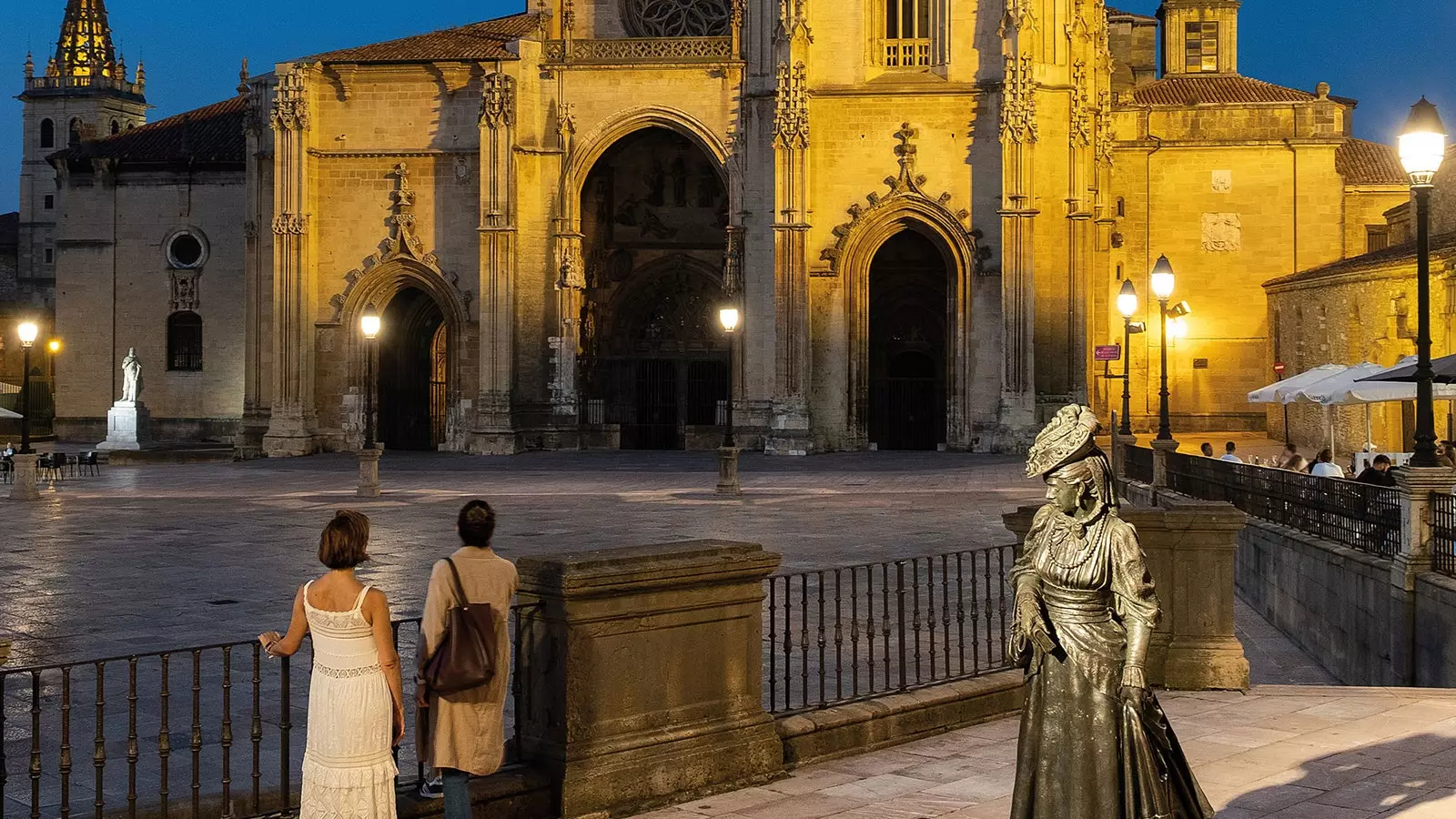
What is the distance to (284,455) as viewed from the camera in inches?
1572

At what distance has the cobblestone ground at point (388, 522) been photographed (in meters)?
13.3

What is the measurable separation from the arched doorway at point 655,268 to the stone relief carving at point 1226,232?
14.8m

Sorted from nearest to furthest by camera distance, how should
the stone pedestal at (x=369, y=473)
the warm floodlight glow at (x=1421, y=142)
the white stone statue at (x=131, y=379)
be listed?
the warm floodlight glow at (x=1421, y=142) < the stone pedestal at (x=369, y=473) < the white stone statue at (x=131, y=379)

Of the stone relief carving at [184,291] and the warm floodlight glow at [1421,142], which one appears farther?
the stone relief carving at [184,291]

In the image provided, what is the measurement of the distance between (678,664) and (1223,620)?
4.13 m

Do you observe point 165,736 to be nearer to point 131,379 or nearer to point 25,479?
point 25,479

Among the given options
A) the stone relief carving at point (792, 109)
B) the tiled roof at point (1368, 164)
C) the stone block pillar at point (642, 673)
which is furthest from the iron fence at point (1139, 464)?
the tiled roof at point (1368, 164)

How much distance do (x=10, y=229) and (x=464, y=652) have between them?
8958 centimetres

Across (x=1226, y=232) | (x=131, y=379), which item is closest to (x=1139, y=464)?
(x=1226, y=232)

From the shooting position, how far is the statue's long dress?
511cm

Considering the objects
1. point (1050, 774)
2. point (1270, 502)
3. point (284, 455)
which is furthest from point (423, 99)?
point (1050, 774)

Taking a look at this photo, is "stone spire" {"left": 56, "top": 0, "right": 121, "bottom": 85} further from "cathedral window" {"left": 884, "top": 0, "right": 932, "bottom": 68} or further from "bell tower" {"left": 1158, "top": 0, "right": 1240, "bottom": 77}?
"cathedral window" {"left": 884, "top": 0, "right": 932, "bottom": 68}

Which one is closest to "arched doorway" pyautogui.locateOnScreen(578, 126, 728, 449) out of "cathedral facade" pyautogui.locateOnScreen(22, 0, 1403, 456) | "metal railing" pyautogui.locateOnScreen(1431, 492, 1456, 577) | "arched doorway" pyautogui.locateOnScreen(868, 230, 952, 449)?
"cathedral facade" pyautogui.locateOnScreen(22, 0, 1403, 456)

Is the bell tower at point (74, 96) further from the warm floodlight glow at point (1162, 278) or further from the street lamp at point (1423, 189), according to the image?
the street lamp at point (1423, 189)
